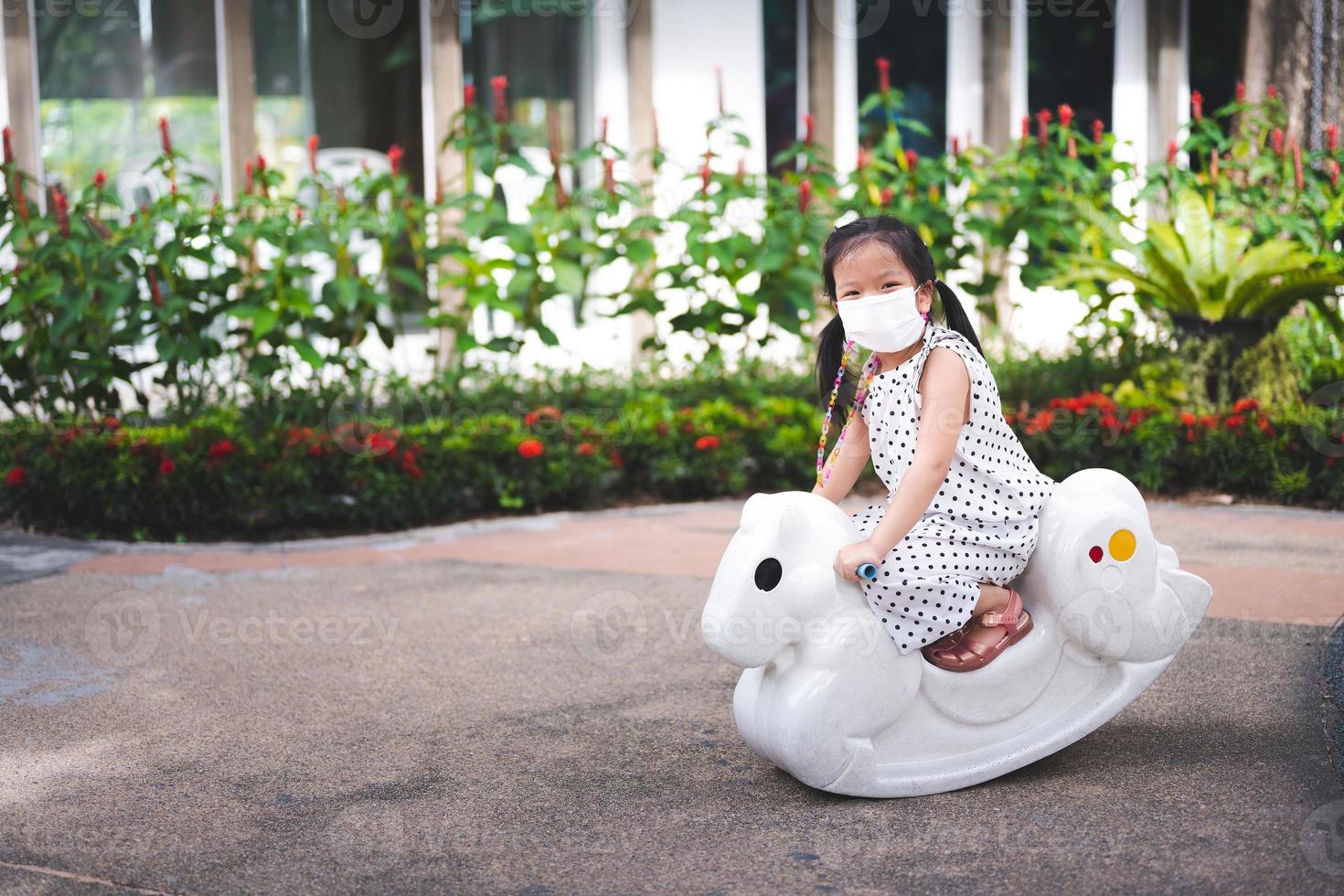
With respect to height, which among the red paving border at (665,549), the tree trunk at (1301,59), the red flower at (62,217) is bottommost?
the red paving border at (665,549)

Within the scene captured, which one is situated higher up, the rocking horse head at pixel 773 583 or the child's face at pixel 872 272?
the child's face at pixel 872 272

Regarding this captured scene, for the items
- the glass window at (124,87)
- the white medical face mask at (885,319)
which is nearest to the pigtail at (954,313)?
the white medical face mask at (885,319)

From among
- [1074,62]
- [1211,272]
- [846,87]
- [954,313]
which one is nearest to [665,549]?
[954,313]

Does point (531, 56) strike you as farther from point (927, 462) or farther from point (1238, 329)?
point (927, 462)

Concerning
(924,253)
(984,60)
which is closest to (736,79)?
(984,60)

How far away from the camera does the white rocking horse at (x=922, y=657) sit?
9.44ft

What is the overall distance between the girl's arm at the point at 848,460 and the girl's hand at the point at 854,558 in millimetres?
346

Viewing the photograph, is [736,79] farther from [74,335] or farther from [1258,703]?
[1258,703]

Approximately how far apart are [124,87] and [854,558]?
6.81 meters

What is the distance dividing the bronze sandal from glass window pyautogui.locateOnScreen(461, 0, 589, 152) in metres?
6.49

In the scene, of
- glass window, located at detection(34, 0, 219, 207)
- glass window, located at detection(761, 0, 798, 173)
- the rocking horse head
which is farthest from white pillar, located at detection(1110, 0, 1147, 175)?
the rocking horse head

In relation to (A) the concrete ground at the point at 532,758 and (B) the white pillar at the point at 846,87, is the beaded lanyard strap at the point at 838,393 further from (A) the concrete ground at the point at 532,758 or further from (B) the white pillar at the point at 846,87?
(B) the white pillar at the point at 846,87

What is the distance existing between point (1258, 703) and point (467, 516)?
3.72m

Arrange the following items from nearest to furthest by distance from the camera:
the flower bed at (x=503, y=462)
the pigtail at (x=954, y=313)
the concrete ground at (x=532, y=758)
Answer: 1. the concrete ground at (x=532, y=758)
2. the pigtail at (x=954, y=313)
3. the flower bed at (x=503, y=462)
